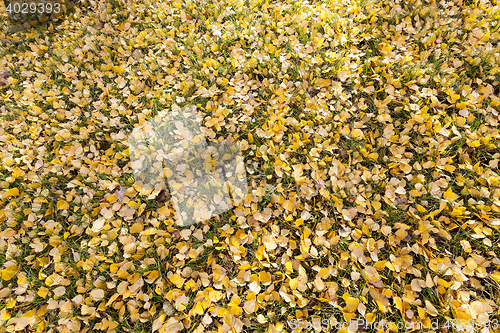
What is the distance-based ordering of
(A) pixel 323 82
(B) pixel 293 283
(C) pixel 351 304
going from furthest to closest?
(A) pixel 323 82
(B) pixel 293 283
(C) pixel 351 304

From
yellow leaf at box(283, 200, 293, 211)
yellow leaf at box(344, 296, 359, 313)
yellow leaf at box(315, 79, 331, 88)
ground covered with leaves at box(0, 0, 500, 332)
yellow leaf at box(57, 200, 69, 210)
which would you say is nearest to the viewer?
yellow leaf at box(344, 296, 359, 313)

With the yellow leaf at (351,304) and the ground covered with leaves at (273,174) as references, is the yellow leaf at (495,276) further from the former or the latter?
the yellow leaf at (351,304)

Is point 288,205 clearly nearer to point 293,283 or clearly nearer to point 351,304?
point 293,283

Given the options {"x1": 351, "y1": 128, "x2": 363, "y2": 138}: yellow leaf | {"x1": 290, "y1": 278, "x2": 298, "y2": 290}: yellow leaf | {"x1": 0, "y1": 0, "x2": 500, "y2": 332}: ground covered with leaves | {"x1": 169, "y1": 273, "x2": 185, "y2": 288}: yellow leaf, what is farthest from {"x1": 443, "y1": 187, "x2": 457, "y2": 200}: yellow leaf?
{"x1": 169, "y1": 273, "x2": 185, "y2": 288}: yellow leaf

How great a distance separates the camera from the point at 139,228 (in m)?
1.91

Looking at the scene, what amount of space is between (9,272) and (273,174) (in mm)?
1984

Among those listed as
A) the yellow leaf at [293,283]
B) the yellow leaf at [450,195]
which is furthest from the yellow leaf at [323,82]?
the yellow leaf at [293,283]

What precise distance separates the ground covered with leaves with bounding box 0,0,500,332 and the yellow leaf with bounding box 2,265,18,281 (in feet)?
0.08

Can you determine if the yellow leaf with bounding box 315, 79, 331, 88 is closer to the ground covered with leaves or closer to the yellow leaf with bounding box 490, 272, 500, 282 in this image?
the ground covered with leaves

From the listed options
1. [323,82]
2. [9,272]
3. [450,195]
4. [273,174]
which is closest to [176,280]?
[273,174]

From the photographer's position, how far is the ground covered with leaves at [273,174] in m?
1.61

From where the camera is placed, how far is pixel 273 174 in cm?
210

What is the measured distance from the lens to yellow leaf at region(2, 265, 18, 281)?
1751 millimetres

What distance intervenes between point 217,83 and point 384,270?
2101 millimetres
